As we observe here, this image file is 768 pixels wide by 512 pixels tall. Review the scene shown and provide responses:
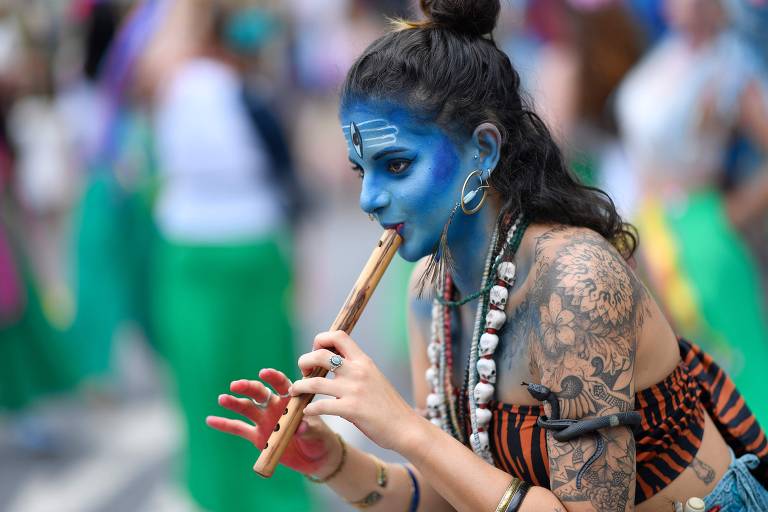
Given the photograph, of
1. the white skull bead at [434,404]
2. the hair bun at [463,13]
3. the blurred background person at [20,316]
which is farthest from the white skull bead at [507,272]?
the blurred background person at [20,316]

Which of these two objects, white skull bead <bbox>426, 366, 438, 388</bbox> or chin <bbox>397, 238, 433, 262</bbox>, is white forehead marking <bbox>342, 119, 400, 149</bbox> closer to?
chin <bbox>397, 238, 433, 262</bbox>

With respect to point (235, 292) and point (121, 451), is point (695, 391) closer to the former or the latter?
point (235, 292)

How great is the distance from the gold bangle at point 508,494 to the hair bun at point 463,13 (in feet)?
2.62

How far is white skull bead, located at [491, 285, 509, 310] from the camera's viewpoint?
1854mm

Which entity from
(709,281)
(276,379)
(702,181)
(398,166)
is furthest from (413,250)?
(702,181)

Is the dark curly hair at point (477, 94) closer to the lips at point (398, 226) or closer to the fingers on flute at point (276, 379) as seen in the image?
the lips at point (398, 226)

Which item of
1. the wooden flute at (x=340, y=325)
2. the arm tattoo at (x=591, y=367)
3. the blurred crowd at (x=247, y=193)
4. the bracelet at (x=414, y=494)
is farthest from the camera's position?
the blurred crowd at (x=247, y=193)

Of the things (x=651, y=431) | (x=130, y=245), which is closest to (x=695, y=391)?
(x=651, y=431)

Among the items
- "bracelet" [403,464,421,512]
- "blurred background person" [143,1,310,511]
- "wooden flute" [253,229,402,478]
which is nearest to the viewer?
"wooden flute" [253,229,402,478]

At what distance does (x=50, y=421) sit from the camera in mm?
5742

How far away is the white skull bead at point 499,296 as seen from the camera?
6.08 ft

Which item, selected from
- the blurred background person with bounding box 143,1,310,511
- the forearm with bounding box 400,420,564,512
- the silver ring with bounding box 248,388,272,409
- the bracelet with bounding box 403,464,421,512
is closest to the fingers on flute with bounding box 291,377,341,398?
the forearm with bounding box 400,420,564,512

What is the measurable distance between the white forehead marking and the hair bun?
0.22 m

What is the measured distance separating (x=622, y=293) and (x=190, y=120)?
109 inches
